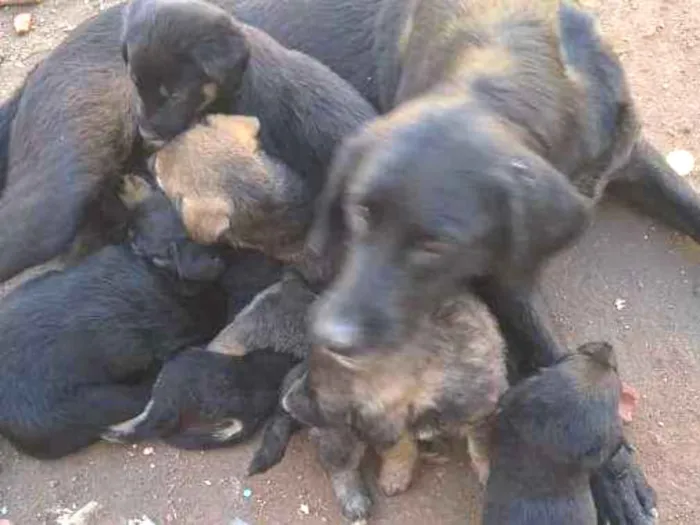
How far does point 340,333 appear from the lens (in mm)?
2855

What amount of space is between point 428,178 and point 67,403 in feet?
3.83

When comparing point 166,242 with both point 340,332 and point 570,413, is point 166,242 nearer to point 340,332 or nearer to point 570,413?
point 340,332

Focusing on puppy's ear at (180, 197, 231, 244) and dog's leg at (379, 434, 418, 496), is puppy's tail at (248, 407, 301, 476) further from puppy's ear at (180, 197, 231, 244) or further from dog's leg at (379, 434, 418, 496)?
puppy's ear at (180, 197, 231, 244)

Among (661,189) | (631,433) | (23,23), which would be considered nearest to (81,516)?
(631,433)

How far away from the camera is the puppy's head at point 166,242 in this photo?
3.54 metres

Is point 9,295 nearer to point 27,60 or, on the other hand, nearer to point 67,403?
point 67,403

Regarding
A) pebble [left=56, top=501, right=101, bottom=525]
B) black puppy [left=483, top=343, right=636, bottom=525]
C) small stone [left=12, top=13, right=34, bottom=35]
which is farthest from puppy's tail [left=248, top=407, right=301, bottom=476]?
small stone [left=12, top=13, right=34, bottom=35]

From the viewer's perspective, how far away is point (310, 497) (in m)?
3.46

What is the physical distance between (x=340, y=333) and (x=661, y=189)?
137cm

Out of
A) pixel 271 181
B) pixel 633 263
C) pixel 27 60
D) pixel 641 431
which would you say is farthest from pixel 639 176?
pixel 27 60

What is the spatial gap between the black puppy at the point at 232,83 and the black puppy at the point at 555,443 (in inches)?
34.5

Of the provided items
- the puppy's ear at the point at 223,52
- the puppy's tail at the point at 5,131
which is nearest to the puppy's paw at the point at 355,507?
the puppy's ear at the point at 223,52

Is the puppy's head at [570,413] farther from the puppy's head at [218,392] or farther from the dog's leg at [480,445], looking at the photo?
Answer: the puppy's head at [218,392]

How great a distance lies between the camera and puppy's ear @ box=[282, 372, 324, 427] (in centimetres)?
324
